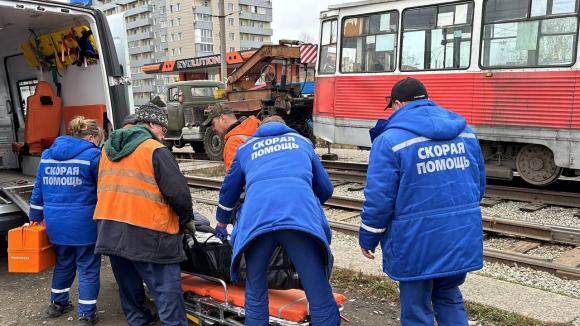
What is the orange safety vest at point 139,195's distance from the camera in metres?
3.31

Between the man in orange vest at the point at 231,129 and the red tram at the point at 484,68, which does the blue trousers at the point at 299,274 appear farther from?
the red tram at the point at 484,68

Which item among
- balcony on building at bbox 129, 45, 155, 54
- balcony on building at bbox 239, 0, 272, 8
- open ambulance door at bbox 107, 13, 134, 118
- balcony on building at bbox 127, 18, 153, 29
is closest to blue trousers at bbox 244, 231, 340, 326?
open ambulance door at bbox 107, 13, 134, 118

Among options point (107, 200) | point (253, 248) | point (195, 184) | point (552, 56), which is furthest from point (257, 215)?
point (195, 184)

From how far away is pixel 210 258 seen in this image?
3.74 meters

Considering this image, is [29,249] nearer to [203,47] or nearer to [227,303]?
[227,303]

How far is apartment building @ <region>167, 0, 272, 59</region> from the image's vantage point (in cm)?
7344

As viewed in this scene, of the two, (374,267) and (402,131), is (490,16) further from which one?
(402,131)

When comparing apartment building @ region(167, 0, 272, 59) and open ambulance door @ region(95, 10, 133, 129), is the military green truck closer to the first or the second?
open ambulance door @ region(95, 10, 133, 129)

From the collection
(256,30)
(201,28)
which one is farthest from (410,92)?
(256,30)

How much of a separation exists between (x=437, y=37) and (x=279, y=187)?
23.1ft

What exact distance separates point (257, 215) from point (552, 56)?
6848 mm

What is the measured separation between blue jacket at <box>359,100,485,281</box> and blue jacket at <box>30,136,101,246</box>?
2.24 meters

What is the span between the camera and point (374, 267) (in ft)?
16.2

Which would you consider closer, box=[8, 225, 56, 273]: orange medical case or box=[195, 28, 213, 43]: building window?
box=[8, 225, 56, 273]: orange medical case
